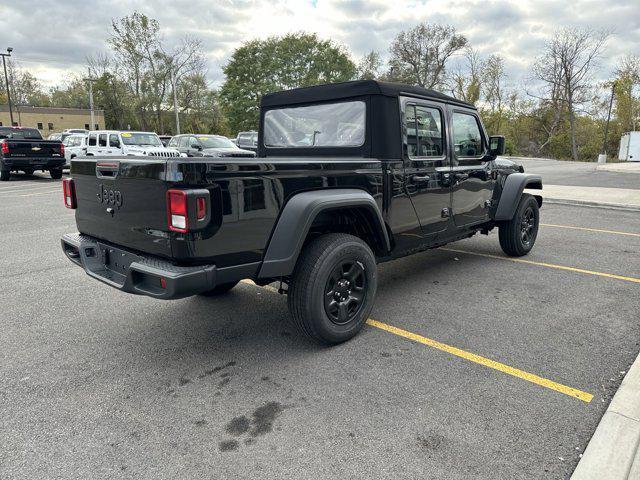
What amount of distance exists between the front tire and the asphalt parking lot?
20 centimetres

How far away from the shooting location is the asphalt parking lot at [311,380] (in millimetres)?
2225

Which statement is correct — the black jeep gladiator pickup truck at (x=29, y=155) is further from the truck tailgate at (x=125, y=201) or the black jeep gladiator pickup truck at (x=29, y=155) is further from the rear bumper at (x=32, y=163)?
the truck tailgate at (x=125, y=201)

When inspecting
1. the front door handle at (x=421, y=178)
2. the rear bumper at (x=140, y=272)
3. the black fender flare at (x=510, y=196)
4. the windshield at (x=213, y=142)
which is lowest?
the rear bumper at (x=140, y=272)

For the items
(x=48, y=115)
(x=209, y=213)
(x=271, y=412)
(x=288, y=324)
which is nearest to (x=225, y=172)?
(x=209, y=213)

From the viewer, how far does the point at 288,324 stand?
389 cm

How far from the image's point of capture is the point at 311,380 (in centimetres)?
294

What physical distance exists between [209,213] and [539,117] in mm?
61921

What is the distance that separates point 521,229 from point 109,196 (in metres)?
4.93

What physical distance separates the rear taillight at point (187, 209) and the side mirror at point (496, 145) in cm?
379

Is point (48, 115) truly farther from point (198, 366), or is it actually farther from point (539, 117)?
point (198, 366)

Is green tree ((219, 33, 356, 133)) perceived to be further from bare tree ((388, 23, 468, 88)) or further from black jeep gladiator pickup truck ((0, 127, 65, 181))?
black jeep gladiator pickup truck ((0, 127, 65, 181))

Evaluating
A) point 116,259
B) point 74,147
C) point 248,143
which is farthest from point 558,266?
point 74,147

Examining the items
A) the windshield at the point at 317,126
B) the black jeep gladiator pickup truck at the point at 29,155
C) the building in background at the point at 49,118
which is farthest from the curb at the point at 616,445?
the building in background at the point at 49,118

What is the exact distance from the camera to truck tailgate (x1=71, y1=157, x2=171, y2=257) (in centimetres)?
265
